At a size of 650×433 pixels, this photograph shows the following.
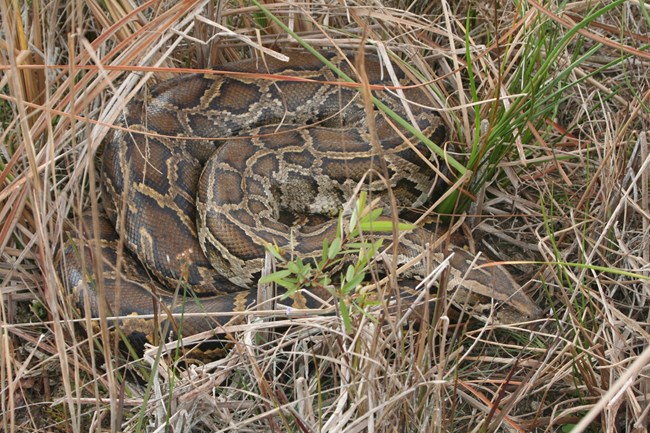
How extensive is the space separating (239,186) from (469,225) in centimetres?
157

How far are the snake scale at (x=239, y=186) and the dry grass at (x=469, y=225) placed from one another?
229 millimetres

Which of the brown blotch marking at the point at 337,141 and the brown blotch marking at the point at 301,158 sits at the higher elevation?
the brown blotch marking at the point at 337,141

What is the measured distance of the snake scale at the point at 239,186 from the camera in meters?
4.51

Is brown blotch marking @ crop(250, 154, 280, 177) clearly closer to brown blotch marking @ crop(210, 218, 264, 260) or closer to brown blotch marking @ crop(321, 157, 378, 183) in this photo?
brown blotch marking @ crop(321, 157, 378, 183)

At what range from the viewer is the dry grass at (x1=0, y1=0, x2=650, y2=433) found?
3236mm

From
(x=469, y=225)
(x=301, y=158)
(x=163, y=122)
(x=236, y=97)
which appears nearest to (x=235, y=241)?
(x=301, y=158)

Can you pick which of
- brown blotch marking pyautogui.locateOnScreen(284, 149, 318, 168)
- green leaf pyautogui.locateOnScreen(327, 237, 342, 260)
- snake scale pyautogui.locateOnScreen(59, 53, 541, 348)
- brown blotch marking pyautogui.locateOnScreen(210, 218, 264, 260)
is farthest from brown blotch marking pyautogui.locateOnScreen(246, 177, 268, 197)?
green leaf pyautogui.locateOnScreen(327, 237, 342, 260)

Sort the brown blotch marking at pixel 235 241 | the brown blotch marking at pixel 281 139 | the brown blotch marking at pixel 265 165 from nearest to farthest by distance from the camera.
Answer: the brown blotch marking at pixel 235 241, the brown blotch marking at pixel 265 165, the brown blotch marking at pixel 281 139

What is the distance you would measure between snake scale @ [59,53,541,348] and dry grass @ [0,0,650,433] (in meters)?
0.23

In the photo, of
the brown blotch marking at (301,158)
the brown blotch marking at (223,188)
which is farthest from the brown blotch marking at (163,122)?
the brown blotch marking at (301,158)

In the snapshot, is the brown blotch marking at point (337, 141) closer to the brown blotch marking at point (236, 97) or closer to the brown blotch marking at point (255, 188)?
the brown blotch marking at point (255, 188)

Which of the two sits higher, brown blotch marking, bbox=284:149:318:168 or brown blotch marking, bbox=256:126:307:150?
brown blotch marking, bbox=256:126:307:150

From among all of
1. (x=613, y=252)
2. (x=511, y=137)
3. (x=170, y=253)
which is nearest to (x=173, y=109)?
(x=170, y=253)

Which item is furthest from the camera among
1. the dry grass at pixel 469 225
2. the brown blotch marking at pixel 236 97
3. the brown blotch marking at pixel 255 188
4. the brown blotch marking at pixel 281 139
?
the brown blotch marking at pixel 236 97
